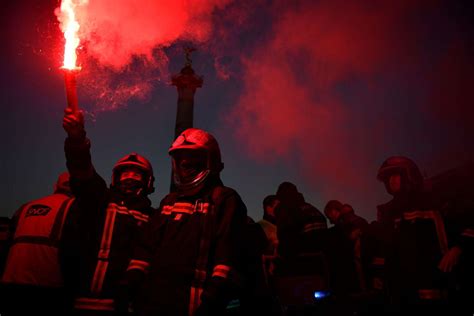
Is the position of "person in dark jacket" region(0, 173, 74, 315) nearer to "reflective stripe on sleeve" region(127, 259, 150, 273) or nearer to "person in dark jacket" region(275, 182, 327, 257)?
"reflective stripe on sleeve" region(127, 259, 150, 273)

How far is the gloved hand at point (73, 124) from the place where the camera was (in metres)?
4.32

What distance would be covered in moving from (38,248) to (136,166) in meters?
1.87

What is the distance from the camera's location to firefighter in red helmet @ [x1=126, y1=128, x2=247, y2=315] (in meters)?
3.09

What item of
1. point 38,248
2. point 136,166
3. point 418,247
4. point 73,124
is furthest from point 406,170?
point 38,248

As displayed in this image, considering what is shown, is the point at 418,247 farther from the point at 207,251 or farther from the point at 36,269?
the point at 36,269

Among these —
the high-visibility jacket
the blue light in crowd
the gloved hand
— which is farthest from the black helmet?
the high-visibility jacket

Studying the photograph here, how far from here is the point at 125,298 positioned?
11.3 feet

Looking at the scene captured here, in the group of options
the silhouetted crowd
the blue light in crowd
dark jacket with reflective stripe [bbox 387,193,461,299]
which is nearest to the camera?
the silhouetted crowd

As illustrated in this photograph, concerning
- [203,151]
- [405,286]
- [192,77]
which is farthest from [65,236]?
[192,77]

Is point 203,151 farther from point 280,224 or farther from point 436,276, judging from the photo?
point 436,276

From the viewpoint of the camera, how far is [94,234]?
4.92m

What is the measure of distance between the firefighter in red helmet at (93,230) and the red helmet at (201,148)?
4.10 feet

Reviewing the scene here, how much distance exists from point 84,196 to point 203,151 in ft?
6.59

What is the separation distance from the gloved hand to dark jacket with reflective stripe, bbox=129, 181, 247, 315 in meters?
1.65
